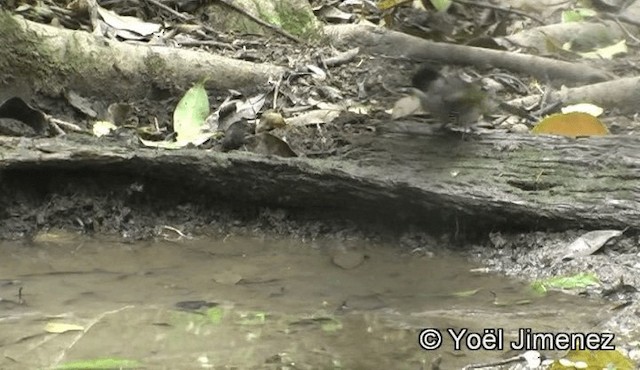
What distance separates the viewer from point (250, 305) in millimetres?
2422

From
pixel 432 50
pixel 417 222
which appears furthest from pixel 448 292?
pixel 432 50

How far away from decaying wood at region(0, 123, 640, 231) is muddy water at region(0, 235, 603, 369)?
14cm

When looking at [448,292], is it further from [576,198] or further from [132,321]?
[132,321]

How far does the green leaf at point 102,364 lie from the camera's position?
79.4 inches

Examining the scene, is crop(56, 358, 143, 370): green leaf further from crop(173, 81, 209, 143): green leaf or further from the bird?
crop(173, 81, 209, 143): green leaf

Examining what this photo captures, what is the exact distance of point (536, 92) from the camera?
3.97m

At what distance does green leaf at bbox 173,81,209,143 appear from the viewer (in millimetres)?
3539

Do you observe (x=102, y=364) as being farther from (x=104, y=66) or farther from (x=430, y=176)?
(x=104, y=66)

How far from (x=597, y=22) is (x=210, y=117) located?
188cm

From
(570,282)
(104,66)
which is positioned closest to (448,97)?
(570,282)

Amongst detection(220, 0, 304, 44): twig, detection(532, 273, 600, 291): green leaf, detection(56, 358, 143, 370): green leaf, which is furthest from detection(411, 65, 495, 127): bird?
detection(220, 0, 304, 44): twig

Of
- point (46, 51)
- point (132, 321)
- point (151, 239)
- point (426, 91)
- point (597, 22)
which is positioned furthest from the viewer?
point (597, 22)

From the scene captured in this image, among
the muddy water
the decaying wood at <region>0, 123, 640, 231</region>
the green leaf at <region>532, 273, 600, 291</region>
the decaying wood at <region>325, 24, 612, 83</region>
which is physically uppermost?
the decaying wood at <region>325, 24, 612, 83</region>

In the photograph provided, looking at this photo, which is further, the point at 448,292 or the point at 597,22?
the point at 597,22
